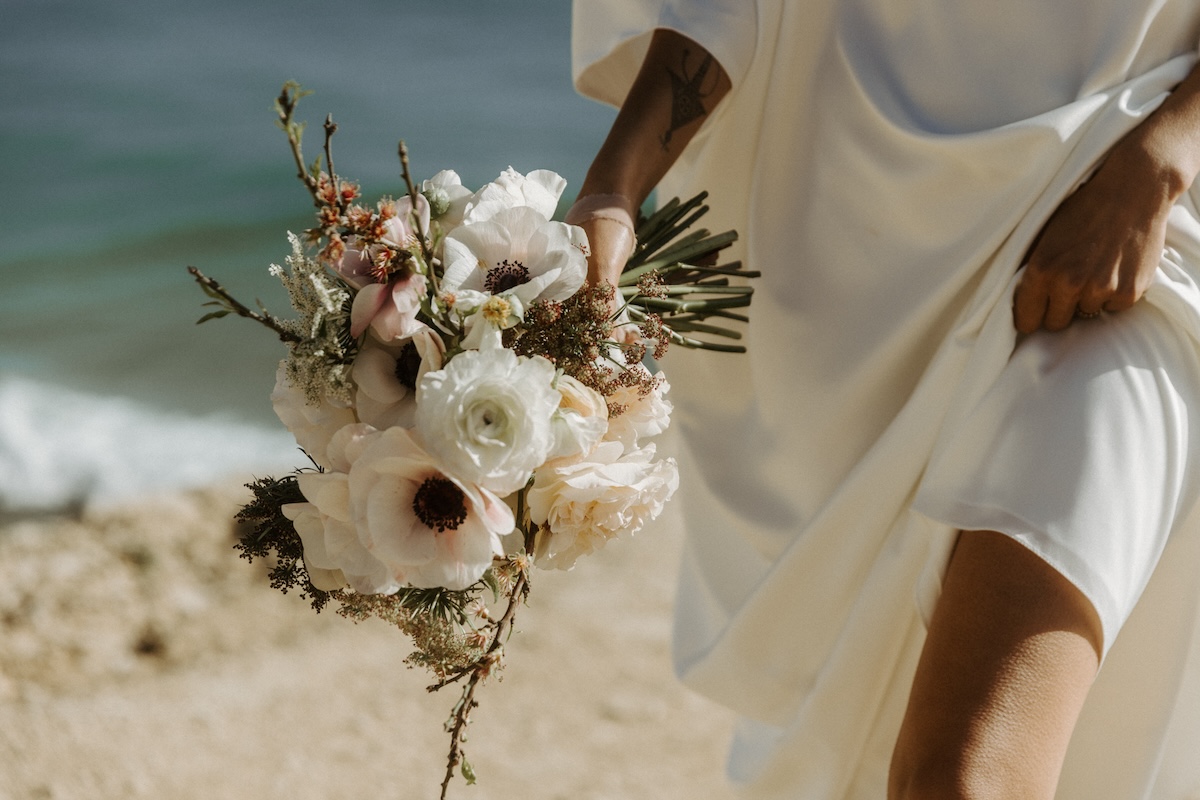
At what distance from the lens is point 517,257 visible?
1.48 m

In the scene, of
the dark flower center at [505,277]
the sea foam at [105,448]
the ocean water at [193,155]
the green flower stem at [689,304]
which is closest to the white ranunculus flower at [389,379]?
the dark flower center at [505,277]

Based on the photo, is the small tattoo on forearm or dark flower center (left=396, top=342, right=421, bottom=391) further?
the small tattoo on forearm

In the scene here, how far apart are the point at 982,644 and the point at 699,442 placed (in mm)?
914

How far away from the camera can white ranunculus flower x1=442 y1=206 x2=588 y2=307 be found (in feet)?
4.64

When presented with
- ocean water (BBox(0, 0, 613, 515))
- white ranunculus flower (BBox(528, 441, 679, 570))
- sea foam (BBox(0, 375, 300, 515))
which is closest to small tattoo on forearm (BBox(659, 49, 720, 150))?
white ranunculus flower (BBox(528, 441, 679, 570))

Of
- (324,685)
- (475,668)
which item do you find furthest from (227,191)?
(475,668)

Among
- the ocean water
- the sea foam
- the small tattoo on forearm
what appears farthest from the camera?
the ocean water

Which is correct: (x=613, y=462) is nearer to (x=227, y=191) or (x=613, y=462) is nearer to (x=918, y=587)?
(x=918, y=587)

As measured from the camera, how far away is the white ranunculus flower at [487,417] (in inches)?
48.4

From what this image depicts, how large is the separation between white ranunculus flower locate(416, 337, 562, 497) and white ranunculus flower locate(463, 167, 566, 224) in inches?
11.6

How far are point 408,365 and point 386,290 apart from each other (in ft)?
0.32

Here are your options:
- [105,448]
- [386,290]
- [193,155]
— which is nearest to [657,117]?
[386,290]

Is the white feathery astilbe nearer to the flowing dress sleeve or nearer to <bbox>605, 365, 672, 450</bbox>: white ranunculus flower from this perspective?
<bbox>605, 365, 672, 450</bbox>: white ranunculus flower

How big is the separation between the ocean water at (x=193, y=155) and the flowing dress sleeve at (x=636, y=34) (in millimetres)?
4281
